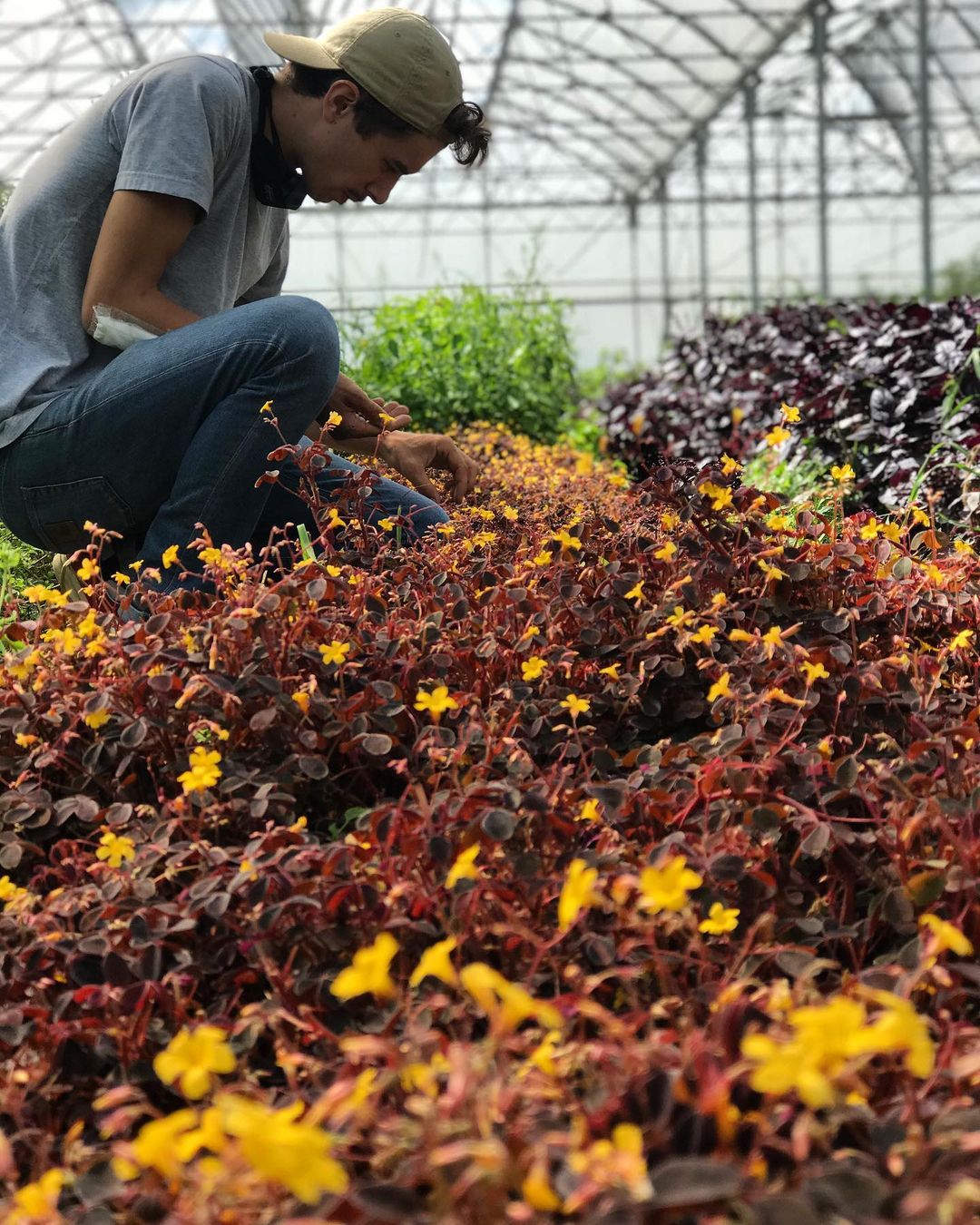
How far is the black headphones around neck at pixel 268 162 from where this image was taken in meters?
2.54

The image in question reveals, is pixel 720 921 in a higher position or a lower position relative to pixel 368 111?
lower

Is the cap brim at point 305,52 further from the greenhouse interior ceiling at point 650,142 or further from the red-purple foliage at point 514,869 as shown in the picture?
the greenhouse interior ceiling at point 650,142

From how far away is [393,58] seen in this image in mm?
2420

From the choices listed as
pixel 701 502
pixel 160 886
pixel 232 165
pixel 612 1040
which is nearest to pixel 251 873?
pixel 160 886

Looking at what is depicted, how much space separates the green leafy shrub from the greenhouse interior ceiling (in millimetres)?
5990

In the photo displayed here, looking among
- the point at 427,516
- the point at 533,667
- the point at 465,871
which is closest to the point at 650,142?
the point at 427,516

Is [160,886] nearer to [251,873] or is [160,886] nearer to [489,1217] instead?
[251,873]

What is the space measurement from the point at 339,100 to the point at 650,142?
16.3 m

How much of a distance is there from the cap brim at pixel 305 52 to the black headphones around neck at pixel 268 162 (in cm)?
7

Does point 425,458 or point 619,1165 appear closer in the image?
point 619,1165

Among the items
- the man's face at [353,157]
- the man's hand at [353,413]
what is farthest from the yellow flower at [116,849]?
the man's face at [353,157]

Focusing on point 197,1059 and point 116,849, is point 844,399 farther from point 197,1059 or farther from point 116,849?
point 197,1059

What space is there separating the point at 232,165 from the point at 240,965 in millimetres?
1872

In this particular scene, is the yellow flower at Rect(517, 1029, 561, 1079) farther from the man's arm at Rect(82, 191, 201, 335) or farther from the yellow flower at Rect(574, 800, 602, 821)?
the man's arm at Rect(82, 191, 201, 335)
